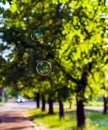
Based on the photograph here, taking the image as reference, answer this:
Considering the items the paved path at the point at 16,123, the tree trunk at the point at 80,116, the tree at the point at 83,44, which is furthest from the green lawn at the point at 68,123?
the tree at the point at 83,44

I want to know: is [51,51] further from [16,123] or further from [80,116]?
[16,123]

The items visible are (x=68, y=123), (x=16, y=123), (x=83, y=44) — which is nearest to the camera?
(x=83, y=44)

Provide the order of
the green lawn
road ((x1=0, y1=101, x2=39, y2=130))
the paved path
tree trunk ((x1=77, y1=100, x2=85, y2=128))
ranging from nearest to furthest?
1. tree trunk ((x1=77, y1=100, x2=85, y2=128))
2. the green lawn
3. the paved path
4. road ((x1=0, y1=101, x2=39, y2=130))

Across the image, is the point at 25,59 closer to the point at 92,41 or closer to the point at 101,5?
the point at 92,41

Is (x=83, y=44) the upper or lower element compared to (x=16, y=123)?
upper

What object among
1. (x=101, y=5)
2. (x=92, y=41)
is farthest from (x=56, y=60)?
(x=101, y=5)

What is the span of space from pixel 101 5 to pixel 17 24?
1266 cm

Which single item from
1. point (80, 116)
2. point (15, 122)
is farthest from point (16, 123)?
point (80, 116)

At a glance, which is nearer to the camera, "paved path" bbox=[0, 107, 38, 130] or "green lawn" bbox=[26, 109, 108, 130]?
"green lawn" bbox=[26, 109, 108, 130]

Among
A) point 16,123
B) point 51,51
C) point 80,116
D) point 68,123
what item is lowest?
point 16,123

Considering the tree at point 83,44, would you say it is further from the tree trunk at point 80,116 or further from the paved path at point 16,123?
the paved path at point 16,123

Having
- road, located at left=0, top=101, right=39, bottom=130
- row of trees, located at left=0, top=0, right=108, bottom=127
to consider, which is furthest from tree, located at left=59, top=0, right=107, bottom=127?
road, located at left=0, top=101, right=39, bottom=130

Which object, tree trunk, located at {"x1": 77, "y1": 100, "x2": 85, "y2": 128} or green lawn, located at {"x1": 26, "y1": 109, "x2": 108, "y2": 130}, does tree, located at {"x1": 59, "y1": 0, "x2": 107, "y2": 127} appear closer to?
tree trunk, located at {"x1": 77, "y1": 100, "x2": 85, "y2": 128}

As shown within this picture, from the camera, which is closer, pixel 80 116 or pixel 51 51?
pixel 51 51
